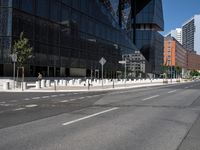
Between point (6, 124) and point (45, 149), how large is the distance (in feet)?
13.4

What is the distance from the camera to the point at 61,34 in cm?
5872

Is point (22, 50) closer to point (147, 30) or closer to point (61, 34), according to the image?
point (61, 34)

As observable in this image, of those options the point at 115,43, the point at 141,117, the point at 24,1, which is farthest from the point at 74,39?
the point at 141,117

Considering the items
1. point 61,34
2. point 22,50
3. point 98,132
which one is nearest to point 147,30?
point 61,34

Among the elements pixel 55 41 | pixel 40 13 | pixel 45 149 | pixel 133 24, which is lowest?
pixel 45 149

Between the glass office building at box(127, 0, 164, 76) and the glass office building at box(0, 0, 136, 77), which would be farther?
the glass office building at box(127, 0, 164, 76)

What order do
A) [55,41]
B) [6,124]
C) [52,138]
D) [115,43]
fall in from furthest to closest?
1. [115,43]
2. [55,41]
3. [6,124]
4. [52,138]

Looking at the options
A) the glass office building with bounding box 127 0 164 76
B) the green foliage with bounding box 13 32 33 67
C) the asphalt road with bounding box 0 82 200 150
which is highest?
the glass office building with bounding box 127 0 164 76

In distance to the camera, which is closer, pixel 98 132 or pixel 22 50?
pixel 98 132

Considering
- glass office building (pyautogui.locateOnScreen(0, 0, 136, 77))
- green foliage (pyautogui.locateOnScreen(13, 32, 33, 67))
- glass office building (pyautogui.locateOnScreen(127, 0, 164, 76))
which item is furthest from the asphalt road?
glass office building (pyautogui.locateOnScreen(127, 0, 164, 76))

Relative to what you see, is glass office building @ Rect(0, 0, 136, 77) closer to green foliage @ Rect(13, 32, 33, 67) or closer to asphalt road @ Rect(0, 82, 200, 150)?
green foliage @ Rect(13, 32, 33, 67)

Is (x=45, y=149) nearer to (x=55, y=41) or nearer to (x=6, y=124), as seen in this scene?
(x=6, y=124)

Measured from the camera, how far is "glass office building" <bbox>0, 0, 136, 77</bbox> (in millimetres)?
46156

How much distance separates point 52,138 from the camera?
8820 millimetres
